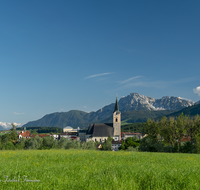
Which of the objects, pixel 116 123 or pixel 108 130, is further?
pixel 108 130

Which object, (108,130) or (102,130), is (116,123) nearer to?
(108,130)

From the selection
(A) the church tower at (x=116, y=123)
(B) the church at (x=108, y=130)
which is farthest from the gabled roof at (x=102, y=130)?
(A) the church tower at (x=116, y=123)

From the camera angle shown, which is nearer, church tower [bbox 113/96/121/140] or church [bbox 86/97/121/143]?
church [bbox 86/97/121/143]

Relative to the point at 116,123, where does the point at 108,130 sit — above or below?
below

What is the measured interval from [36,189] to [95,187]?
Result: 2.08 m

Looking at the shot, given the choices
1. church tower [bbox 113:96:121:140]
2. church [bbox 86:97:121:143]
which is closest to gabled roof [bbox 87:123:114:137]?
church [bbox 86:97:121:143]

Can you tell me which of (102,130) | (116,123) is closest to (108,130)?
(102,130)

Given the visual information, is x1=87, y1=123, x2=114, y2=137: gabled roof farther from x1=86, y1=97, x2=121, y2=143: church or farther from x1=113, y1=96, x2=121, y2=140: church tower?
x1=113, y1=96, x2=121, y2=140: church tower

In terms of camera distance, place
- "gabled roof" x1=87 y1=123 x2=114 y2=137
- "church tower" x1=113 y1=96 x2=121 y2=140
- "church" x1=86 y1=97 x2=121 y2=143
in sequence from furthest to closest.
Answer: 1. "church tower" x1=113 y1=96 x2=121 y2=140
2. "gabled roof" x1=87 y1=123 x2=114 y2=137
3. "church" x1=86 y1=97 x2=121 y2=143

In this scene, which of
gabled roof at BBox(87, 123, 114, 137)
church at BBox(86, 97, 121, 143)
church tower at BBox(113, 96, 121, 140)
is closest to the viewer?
church at BBox(86, 97, 121, 143)

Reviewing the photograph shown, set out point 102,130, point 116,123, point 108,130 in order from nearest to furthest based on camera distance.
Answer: point 116,123 → point 108,130 → point 102,130

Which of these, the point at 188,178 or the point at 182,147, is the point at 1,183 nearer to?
the point at 188,178

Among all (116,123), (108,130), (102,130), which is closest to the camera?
(116,123)

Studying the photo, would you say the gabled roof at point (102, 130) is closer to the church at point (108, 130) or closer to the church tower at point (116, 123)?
the church at point (108, 130)
